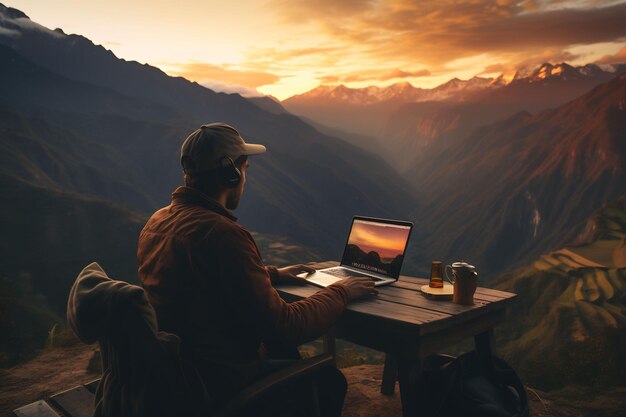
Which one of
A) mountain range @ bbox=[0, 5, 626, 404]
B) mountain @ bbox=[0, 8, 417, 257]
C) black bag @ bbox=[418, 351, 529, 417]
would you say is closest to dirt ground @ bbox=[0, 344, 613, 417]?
black bag @ bbox=[418, 351, 529, 417]

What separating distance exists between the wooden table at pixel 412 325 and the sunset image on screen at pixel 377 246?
313mm

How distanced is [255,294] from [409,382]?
1.23m

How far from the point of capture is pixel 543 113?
135 meters

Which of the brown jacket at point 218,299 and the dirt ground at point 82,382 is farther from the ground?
the brown jacket at point 218,299

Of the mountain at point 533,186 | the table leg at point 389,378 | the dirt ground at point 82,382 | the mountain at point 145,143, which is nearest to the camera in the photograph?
the dirt ground at point 82,382

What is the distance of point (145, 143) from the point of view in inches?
4131

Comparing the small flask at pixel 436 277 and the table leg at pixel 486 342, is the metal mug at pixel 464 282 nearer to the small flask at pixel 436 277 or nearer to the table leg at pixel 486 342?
the small flask at pixel 436 277

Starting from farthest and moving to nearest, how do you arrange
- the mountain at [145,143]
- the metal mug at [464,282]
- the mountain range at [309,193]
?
the mountain at [145,143], the mountain range at [309,193], the metal mug at [464,282]

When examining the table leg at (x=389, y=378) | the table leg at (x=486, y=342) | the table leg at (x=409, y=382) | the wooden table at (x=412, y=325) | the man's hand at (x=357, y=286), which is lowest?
the table leg at (x=389, y=378)

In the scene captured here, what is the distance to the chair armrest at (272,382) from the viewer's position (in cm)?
206

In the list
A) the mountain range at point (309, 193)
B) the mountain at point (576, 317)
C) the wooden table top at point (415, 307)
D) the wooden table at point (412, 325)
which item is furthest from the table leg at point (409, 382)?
the mountain range at point (309, 193)

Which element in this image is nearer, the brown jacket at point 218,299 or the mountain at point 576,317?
the brown jacket at point 218,299

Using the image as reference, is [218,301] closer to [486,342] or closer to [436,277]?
[436,277]

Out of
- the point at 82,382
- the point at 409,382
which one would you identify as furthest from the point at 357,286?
the point at 82,382
